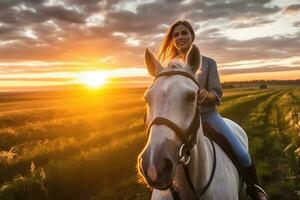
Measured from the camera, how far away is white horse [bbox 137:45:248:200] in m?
3.21

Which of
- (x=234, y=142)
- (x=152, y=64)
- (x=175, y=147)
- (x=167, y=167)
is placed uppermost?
(x=152, y=64)

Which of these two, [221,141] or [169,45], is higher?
[169,45]

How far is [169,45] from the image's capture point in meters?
5.06

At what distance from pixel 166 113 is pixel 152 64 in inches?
32.0

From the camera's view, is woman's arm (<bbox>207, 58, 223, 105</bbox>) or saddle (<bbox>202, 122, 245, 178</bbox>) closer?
woman's arm (<bbox>207, 58, 223, 105</bbox>)

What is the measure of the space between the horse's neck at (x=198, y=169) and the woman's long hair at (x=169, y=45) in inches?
53.0

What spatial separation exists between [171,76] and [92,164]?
898 cm

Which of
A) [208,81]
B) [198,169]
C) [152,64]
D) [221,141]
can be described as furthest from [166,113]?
[221,141]

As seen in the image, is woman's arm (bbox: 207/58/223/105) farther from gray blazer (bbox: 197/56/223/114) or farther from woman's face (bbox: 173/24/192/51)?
woman's face (bbox: 173/24/192/51)

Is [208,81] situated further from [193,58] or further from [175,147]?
[175,147]

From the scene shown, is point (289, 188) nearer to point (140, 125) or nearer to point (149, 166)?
point (149, 166)

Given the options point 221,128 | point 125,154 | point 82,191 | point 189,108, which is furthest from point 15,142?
point 189,108

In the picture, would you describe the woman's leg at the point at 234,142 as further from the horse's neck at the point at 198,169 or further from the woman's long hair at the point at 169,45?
the horse's neck at the point at 198,169

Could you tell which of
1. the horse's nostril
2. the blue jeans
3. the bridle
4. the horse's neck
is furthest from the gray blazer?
the horse's nostril
